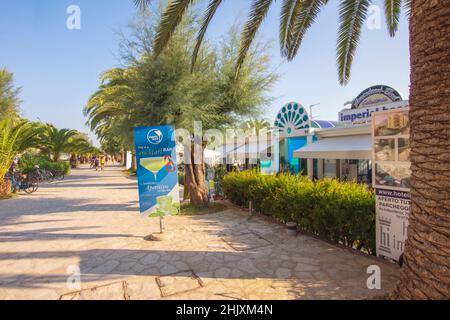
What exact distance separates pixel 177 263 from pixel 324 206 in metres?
3.12

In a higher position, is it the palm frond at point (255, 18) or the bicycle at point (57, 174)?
the palm frond at point (255, 18)

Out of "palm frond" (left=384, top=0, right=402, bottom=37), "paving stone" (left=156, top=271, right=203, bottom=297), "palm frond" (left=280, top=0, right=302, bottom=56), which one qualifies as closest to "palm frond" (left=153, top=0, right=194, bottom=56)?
"palm frond" (left=280, top=0, right=302, bottom=56)

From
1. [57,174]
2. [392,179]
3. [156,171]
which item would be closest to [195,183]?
[156,171]

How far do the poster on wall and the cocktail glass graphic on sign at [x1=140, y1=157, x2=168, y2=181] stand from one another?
452cm

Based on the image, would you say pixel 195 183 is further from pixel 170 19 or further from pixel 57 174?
pixel 57 174

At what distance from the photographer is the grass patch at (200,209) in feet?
28.5

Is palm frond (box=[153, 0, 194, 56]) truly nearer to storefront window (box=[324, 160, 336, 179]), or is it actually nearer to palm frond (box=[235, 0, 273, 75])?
palm frond (box=[235, 0, 273, 75])

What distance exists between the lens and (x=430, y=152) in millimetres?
2514

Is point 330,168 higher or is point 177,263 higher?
point 330,168

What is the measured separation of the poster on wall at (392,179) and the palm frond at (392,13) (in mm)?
3625

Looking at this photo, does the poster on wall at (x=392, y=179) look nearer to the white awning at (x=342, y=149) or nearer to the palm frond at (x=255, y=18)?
the palm frond at (x=255, y=18)

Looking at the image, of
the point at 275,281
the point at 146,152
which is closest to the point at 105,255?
the point at 146,152

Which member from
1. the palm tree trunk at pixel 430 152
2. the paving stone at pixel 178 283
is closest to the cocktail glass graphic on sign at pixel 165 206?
the paving stone at pixel 178 283
